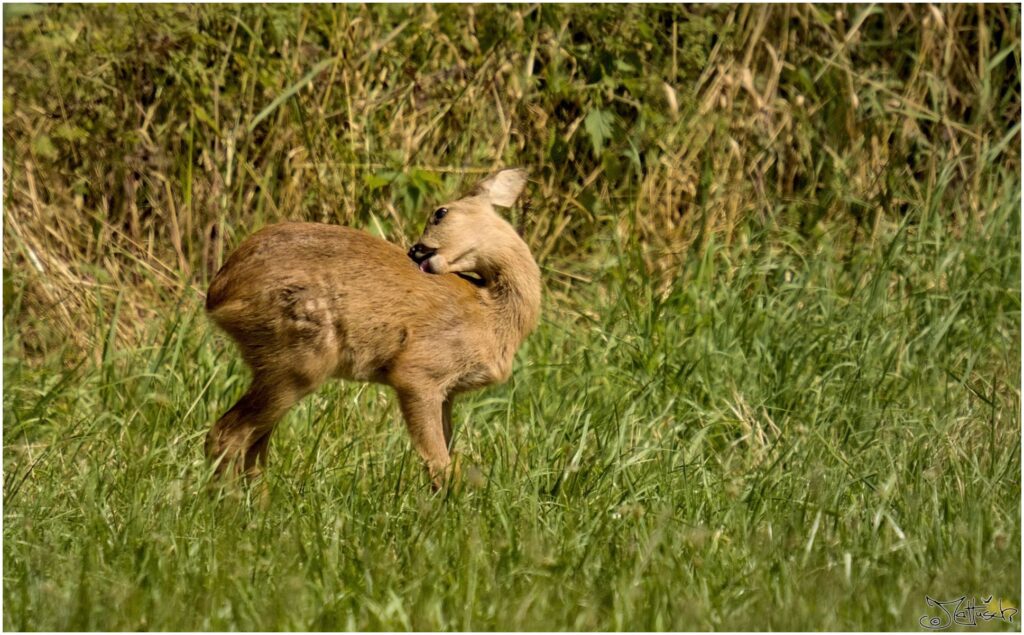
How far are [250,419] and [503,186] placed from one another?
1.20 m

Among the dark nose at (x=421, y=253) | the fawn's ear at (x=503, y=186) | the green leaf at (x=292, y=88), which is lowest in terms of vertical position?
the green leaf at (x=292, y=88)

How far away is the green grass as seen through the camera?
3.81 m

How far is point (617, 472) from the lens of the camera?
486 cm

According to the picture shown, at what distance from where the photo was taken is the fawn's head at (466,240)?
4.93 meters

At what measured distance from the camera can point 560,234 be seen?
7703 mm

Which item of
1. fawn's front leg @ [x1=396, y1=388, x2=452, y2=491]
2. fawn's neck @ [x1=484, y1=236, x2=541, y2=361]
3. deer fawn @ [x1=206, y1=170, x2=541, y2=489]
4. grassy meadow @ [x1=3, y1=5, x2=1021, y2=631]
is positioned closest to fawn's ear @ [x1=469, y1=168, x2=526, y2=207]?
deer fawn @ [x1=206, y1=170, x2=541, y2=489]

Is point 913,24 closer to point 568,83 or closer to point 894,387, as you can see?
point 568,83

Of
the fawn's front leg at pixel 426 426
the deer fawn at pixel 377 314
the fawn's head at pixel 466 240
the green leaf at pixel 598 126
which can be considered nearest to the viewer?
the deer fawn at pixel 377 314

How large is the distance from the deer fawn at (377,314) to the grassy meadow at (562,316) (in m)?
0.25

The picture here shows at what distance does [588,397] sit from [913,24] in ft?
11.9

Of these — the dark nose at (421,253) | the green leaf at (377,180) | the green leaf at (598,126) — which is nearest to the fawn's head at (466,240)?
the dark nose at (421,253)

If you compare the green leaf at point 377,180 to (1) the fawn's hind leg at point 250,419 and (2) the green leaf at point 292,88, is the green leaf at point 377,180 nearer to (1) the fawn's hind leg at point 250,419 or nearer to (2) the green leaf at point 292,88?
(2) the green leaf at point 292,88

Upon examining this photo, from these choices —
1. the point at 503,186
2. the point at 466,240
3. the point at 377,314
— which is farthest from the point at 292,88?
the point at 377,314

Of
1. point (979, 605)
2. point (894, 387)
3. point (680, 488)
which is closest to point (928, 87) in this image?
point (894, 387)
